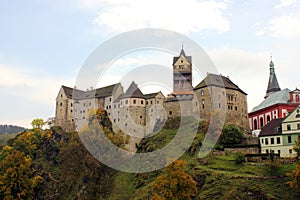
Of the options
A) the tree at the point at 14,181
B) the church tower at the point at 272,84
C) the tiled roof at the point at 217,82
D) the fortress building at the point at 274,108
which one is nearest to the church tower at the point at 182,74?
the tiled roof at the point at 217,82

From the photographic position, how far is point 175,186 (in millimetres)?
45250

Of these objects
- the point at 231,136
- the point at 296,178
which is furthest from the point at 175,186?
the point at 231,136

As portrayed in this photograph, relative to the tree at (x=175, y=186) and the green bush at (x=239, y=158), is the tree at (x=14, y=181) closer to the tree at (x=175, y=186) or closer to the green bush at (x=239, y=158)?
the tree at (x=175, y=186)

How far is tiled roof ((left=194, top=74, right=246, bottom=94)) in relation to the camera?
254 feet

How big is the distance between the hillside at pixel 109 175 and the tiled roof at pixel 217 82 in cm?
870

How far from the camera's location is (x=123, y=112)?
84.2 meters

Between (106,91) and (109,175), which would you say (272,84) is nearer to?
(106,91)

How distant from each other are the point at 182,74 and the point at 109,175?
40374 mm

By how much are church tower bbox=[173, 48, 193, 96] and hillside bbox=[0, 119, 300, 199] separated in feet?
44.4

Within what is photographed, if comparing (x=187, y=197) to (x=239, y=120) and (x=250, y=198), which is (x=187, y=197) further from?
(x=239, y=120)

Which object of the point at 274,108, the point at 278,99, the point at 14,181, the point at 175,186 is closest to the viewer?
the point at 175,186

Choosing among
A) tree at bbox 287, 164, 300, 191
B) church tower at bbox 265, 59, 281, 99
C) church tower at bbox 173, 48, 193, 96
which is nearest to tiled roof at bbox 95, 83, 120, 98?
church tower at bbox 173, 48, 193, 96

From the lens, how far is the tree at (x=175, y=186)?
4492 cm

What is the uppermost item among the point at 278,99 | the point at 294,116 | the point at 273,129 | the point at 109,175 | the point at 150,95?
the point at 150,95
